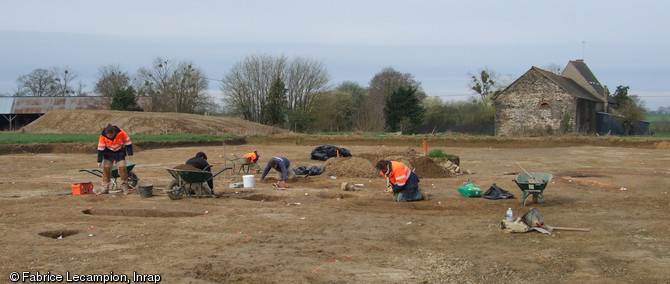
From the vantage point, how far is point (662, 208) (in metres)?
11.0

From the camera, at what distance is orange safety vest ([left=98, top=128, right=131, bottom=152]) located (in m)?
12.7

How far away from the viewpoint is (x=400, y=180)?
38.9 feet

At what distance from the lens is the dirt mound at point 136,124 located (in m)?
44.7

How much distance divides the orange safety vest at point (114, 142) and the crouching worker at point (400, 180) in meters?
5.78

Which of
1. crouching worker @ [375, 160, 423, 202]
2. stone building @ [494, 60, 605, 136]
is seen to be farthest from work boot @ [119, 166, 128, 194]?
stone building @ [494, 60, 605, 136]

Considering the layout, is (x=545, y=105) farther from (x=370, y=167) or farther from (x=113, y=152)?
(x=113, y=152)

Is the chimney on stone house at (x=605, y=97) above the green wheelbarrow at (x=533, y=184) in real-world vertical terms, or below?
above

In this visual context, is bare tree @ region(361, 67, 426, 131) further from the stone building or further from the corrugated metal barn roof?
the corrugated metal barn roof

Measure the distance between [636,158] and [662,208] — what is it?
16.0 m

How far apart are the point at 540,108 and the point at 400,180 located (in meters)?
36.0

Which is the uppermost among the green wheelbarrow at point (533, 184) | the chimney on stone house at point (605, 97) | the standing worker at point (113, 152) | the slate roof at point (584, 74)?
the slate roof at point (584, 74)

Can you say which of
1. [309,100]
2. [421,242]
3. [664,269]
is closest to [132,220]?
[421,242]

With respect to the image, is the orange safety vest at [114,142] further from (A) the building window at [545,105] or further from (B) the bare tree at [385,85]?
(B) the bare tree at [385,85]

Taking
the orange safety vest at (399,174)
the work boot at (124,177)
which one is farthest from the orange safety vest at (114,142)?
the orange safety vest at (399,174)
